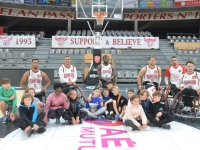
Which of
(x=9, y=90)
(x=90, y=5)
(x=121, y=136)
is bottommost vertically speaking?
(x=121, y=136)

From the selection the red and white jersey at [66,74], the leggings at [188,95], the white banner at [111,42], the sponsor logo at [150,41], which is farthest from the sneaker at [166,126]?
the sponsor logo at [150,41]

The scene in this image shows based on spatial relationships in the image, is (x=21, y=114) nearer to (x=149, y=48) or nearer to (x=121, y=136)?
(x=121, y=136)

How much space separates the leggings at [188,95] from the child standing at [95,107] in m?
1.86

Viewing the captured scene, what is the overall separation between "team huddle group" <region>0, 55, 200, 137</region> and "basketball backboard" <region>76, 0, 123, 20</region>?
7341 millimetres

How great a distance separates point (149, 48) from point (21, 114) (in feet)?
46.1

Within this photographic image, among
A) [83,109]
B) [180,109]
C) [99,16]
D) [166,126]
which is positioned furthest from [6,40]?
[166,126]

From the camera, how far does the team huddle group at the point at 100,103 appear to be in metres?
4.86

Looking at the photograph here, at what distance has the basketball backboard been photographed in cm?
1321

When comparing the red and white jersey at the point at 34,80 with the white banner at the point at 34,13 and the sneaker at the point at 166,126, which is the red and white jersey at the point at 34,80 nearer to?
the sneaker at the point at 166,126

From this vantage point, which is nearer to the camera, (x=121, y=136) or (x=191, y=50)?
(x=121, y=136)

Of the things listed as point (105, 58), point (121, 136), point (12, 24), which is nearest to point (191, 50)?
point (105, 58)

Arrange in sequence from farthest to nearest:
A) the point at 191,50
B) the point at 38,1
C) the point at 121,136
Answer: the point at 38,1, the point at 191,50, the point at 121,136

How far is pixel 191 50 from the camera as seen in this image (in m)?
19.6

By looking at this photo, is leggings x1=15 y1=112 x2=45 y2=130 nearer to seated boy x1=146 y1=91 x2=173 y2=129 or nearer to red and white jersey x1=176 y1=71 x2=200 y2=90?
seated boy x1=146 y1=91 x2=173 y2=129
